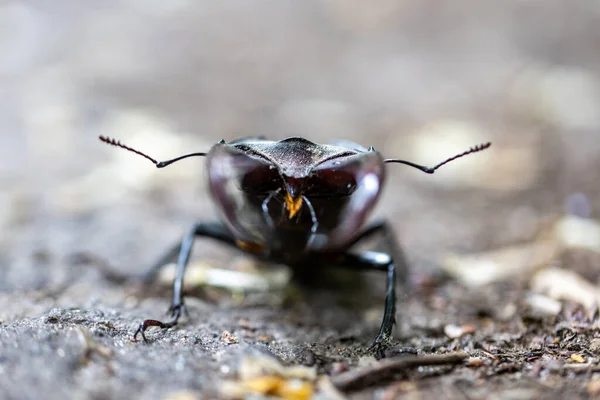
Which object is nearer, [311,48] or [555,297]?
[555,297]

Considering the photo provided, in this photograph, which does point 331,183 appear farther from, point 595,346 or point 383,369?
point 595,346

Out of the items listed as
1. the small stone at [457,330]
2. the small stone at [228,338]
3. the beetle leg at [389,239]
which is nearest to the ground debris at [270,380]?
the small stone at [228,338]

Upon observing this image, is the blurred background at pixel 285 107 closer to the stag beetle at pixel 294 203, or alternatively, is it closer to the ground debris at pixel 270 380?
the stag beetle at pixel 294 203

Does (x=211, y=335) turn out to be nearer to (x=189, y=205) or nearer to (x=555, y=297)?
(x=555, y=297)

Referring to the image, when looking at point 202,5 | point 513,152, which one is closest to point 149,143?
point 513,152

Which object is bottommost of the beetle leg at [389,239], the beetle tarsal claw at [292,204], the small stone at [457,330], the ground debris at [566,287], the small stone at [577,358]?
the small stone at [457,330]

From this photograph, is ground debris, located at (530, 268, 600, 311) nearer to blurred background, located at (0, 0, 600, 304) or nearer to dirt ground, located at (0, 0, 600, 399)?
dirt ground, located at (0, 0, 600, 399)
